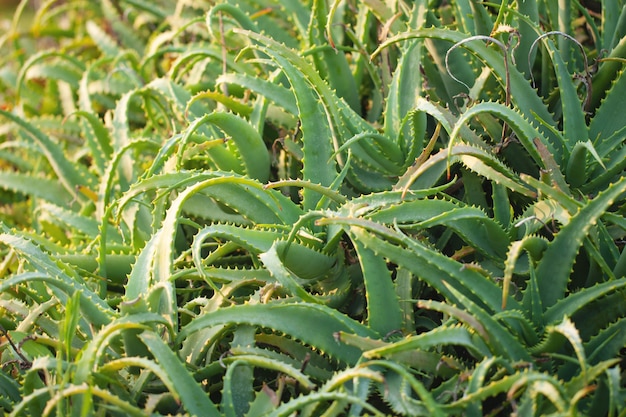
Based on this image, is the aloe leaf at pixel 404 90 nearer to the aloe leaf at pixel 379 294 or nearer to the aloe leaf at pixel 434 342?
the aloe leaf at pixel 379 294

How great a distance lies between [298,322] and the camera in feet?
3.39

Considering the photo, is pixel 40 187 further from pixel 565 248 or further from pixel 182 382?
pixel 565 248

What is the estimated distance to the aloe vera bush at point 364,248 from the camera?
953 mm

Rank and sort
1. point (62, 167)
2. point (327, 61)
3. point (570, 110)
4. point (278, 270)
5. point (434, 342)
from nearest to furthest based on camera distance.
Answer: point (434, 342)
point (278, 270)
point (570, 110)
point (327, 61)
point (62, 167)

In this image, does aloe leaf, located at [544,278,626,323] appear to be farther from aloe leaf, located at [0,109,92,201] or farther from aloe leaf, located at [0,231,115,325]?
aloe leaf, located at [0,109,92,201]

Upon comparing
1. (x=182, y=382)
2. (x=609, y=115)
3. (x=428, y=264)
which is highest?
(x=609, y=115)

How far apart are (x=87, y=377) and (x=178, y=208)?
263 mm

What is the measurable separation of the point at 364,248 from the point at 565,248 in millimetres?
270

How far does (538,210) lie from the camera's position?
108cm

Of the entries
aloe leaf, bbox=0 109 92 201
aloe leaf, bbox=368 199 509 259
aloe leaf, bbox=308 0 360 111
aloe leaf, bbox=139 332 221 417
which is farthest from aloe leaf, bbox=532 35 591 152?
aloe leaf, bbox=0 109 92 201

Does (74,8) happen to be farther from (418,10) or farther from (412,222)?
(412,222)

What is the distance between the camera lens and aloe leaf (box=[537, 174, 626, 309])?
96cm

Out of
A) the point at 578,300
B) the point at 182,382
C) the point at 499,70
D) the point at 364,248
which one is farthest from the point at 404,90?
the point at 182,382

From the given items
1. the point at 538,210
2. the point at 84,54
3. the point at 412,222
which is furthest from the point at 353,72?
the point at 84,54
